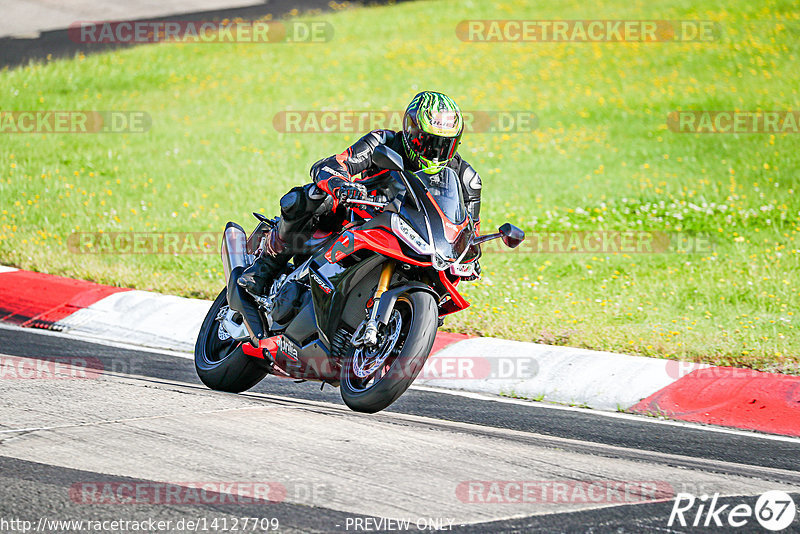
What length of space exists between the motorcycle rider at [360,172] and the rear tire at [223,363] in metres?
0.48

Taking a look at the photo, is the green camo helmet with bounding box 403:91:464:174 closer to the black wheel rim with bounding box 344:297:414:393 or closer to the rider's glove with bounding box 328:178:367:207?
the rider's glove with bounding box 328:178:367:207

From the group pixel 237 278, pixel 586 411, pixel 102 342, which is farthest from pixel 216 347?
pixel 586 411

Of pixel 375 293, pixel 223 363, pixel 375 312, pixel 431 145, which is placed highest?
pixel 431 145

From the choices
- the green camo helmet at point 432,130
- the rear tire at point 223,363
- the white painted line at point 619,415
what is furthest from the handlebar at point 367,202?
the white painted line at point 619,415

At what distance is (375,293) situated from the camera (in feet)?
18.6

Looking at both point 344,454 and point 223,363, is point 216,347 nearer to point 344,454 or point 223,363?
point 223,363

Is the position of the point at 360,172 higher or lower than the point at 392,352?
higher

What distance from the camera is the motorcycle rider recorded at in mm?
5801

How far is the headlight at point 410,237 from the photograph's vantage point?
18.0ft

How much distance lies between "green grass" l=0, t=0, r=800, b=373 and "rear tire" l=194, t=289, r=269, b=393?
7.94ft

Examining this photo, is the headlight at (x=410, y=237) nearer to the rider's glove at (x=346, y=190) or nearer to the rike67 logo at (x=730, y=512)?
the rider's glove at (x=346, y=190)

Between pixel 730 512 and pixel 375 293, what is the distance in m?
2.20

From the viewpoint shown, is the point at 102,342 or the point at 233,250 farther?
the point at 102,342

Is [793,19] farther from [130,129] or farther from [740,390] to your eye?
[740,390]
